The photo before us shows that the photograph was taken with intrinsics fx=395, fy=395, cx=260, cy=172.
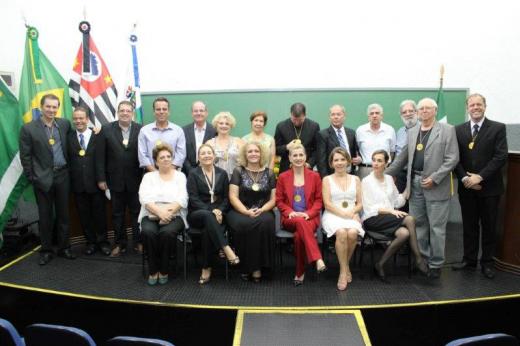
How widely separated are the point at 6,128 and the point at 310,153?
3120 mm

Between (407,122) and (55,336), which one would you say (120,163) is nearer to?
(55,336)

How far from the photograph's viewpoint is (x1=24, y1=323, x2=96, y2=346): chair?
5.08 ft

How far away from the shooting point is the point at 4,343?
1628 mm

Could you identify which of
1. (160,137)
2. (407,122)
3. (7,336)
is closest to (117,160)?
(160,137)

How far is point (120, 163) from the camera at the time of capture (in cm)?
382

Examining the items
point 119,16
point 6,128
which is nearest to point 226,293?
point 6,128

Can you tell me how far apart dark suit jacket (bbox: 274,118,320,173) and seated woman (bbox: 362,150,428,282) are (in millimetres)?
740

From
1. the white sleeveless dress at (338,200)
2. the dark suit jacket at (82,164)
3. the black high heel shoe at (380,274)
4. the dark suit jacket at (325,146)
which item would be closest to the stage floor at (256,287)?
the black high heel shoe at (380,274)

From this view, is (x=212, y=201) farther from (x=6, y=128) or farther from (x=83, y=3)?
(x=83, y=3)

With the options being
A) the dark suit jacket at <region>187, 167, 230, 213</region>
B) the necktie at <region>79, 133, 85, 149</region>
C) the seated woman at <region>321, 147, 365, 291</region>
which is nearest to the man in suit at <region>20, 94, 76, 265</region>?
the necktie at <region>79, 133, 85, 149</region>

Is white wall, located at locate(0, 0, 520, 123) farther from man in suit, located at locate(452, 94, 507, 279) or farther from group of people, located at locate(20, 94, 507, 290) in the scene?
man in suit, located at locate(452, 94, 507, 279)

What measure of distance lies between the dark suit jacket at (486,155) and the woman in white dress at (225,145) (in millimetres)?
1958

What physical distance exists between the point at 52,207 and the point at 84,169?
18.7 inches

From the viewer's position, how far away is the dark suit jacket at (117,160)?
3826mm
